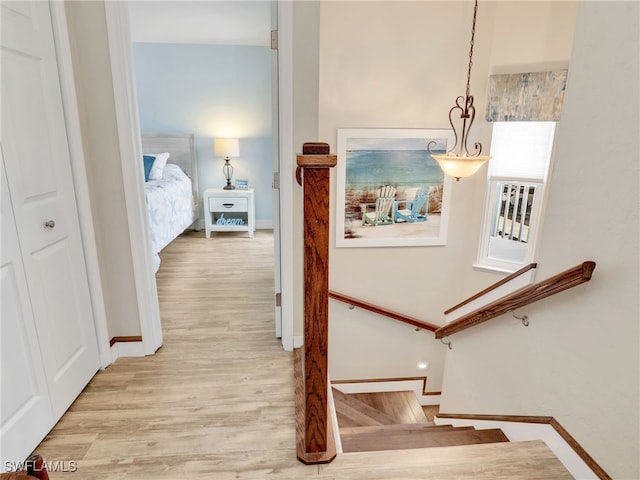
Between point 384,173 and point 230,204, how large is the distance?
2410mm

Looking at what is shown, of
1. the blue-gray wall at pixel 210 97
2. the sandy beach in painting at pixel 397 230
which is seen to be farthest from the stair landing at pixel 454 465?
the blue-gray wall at pixel 210 97

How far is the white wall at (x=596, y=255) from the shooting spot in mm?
1215

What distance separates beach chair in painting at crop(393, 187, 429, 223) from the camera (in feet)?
12.1

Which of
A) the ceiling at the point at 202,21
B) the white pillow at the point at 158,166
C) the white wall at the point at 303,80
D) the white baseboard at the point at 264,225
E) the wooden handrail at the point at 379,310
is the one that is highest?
the ceiling at the point at 202,21

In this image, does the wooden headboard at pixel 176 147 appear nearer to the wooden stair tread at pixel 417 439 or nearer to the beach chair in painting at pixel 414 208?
the beach chair in painting at pixel 414 208

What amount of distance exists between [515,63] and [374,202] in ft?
5.65

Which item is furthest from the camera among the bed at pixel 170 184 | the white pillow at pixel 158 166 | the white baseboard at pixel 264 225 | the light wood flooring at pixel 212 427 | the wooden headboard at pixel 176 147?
the white baseboard at pixel 264 225

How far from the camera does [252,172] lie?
5590 millimetres

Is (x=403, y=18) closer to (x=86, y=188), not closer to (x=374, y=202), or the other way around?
(x=374, y=202)

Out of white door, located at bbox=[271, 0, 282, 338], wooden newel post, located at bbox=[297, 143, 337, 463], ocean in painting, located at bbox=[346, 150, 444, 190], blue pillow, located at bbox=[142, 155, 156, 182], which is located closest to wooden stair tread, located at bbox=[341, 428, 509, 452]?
wooden newel post, located at bbox=[297, 143, 337, 463]

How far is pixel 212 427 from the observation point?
1.65 meters

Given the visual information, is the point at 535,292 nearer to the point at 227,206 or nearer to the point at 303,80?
the point at 303,80

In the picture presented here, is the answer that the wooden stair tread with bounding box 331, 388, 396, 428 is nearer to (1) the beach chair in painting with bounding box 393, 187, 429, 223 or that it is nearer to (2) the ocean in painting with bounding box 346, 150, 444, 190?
(1) the beach chair in painting with bounding box 393, 187, 429, 223

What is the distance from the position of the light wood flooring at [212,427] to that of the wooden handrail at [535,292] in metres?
0.57
